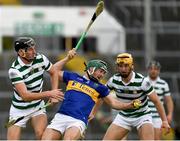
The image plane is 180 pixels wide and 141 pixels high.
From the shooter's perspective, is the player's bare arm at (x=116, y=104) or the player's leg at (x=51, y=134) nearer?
the player's leg at (x=51, y=134)

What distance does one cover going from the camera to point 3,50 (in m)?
22.3

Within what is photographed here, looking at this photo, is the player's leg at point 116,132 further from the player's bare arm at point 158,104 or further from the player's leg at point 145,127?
the player's bare arm at point 158,104

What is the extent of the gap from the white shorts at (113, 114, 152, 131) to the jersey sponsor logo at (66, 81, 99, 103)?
150cm

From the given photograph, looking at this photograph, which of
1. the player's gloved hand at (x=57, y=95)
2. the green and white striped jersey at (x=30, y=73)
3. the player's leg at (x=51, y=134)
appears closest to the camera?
the player's gloved hand at (x=57, y=95)

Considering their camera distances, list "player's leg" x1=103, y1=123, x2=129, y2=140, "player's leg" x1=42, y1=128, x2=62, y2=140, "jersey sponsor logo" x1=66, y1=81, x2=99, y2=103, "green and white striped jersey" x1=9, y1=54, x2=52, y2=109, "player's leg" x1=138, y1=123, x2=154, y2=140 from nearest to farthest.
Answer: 1. "player's leg" x1=42, y1=128, x2=62, y2=140
2. "jersey sponsor logo" x1=66, y1=81, x2=99, y2=103
3. "green and white striped jersey" x1=9, y1=54, x2=52, y2=109
4. "player's leg" x1=138, y1=123, x2=154, y2=140
5. "player's leg" x1=103, y1=123, x2=129, y2=140

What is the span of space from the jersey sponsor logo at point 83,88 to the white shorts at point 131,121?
150 centimetres

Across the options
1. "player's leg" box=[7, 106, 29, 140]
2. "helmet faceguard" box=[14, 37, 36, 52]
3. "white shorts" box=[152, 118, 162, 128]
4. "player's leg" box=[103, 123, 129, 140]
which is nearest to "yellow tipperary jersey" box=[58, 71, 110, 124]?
"helmet faceguard" box=[14, 37, 36, 52]

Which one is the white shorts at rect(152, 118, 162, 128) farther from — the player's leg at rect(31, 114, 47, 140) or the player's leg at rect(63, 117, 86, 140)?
the player's leg at rect(63, 117, 86, 140)

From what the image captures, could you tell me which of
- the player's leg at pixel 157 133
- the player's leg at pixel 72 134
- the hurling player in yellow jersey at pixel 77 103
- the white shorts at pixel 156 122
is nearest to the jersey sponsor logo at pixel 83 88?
the hurling player in yellow jersey at pixel 77 103

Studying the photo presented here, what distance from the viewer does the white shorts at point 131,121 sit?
47.2ft

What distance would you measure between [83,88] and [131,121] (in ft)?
5.65

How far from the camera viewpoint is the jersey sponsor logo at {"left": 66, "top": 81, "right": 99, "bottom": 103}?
13.0 meters

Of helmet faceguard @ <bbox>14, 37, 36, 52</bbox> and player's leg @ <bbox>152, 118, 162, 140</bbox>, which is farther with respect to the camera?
player's leg @ <bbox>152, 118, 162, 140</bbox>

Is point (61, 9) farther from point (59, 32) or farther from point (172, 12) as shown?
point (172, 12)
